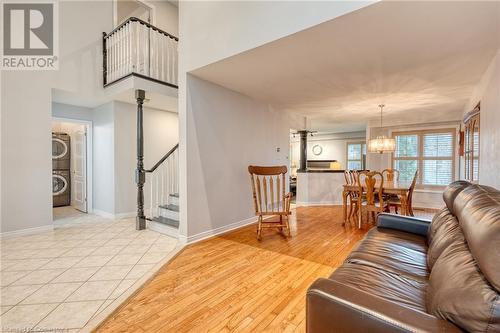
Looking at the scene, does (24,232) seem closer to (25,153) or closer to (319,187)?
(25,153)

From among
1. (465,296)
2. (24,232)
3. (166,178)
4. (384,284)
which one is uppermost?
(166,178)

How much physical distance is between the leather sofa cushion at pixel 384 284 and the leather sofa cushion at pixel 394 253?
0.08 m

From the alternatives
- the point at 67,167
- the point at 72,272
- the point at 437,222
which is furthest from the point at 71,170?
the point at 437,222

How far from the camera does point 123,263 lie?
2580 mm

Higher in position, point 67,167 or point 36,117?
point 36,117

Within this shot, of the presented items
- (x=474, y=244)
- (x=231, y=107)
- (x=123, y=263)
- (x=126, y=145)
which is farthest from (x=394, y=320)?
(x=126, y=145)

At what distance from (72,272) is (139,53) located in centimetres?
333

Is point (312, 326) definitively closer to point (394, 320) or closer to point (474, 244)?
point (394, 320)

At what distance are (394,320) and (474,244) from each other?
1.71 feet

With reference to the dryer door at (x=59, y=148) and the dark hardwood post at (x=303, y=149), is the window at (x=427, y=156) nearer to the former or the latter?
the dark hardwood post at (x=303, y=149)

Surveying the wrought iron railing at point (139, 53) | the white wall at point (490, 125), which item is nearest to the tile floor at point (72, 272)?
the wrought iron railing at point (139, 53)

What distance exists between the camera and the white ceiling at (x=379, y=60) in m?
1.89

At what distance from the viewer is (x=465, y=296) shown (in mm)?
824

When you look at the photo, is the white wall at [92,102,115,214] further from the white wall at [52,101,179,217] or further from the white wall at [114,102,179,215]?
the white wall at [114,102,179,215]
